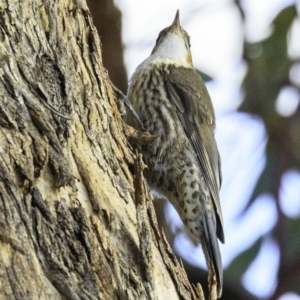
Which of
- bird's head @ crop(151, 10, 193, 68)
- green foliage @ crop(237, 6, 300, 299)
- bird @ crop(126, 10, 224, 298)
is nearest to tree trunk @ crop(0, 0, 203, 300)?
bird @ crop(126, 10, 224, 298)

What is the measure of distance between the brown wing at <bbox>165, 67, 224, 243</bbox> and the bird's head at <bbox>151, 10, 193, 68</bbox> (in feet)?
0.71

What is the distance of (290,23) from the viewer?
4.18 m

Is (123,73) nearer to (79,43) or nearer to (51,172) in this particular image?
(79,43)


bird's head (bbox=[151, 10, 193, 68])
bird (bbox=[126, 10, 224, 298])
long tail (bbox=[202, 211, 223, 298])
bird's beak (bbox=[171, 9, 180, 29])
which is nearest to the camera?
long tail (bbox=[202, 211, 223, 298])

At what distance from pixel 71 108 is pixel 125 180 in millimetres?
276

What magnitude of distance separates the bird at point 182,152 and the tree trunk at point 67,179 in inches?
25.7

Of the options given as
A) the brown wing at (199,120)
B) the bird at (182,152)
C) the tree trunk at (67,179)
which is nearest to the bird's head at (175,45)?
the brown wing at (199,120)

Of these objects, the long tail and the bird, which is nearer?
the long tail

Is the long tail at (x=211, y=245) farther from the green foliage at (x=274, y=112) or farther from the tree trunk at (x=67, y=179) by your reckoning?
the green foliage at (x=274, y=112)

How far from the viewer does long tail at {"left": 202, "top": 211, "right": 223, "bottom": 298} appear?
2.62 m

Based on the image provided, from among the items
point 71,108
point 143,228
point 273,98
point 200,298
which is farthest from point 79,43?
point 273,98

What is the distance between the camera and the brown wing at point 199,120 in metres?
2.91

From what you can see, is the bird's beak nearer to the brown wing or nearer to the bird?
the brown wing

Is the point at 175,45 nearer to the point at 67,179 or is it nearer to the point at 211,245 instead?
the point at 211,245
